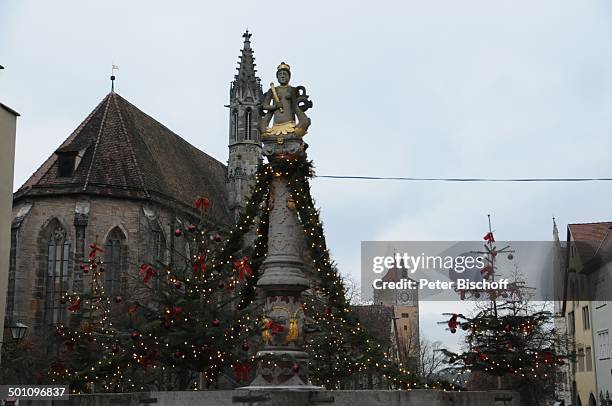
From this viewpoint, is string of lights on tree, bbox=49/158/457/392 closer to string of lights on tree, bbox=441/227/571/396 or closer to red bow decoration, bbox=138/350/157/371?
red bow decoration, bbox=138/350/157/371

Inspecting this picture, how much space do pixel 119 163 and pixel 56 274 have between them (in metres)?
6.14

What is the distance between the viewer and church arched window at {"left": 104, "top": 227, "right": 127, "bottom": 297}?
121 feet

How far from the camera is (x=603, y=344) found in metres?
34.7

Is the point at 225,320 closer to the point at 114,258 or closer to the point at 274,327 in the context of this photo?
the point at 274,327

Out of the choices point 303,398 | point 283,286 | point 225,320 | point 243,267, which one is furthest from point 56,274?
point 303,398

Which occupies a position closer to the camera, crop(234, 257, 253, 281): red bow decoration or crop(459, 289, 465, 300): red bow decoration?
crop(234, 257, 253, 281): red bow decoration

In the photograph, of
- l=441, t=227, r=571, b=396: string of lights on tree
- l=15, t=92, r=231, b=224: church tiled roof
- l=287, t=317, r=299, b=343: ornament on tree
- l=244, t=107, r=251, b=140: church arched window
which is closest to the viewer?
l=287, t=317, r=299, b=343: ornament on tree

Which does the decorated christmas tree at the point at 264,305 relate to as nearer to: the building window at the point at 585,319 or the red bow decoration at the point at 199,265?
the red bow decoration at the point at 199,265

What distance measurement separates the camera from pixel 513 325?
20406mm

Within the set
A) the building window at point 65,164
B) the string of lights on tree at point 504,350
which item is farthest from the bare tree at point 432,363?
the building window at point 65,164

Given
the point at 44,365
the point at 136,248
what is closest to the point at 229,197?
the point at 136,248

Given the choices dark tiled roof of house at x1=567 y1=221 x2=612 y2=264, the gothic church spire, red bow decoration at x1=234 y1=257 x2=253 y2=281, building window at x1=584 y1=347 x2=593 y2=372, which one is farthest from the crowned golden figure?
the gothic church spire

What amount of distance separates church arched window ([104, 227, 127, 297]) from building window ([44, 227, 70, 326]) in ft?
5.88

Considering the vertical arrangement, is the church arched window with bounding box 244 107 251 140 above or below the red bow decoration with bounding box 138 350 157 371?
above
